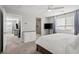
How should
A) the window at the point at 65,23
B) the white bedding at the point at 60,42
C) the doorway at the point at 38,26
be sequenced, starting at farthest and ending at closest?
the doorway at the point at 38,26, the window at the point at 65,23, the white bedding at the point at 60,42

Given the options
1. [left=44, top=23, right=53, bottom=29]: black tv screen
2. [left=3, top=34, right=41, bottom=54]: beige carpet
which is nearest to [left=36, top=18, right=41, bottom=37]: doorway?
[left=44, top=23, right=53, bottom=29]: black tv screen

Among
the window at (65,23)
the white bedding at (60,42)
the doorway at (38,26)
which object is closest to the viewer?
the white bedding at (60,42)

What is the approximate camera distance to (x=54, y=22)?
183 centimetres

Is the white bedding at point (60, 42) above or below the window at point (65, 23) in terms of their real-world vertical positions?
below

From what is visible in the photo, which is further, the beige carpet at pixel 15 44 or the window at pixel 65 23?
the beige carpet at pixel 15 44

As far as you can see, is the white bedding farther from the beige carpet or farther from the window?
the beige carpet

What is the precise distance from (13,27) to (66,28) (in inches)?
44.7

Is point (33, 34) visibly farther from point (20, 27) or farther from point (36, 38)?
point (20, 27)

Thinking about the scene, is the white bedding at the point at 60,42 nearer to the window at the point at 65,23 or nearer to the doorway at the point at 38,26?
the window at the point at 65,23

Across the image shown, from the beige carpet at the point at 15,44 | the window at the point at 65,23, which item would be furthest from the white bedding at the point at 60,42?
the beige carpet at the point at 15,44

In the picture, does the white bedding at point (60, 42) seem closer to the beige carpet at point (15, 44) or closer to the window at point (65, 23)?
the window at point (65, 23)

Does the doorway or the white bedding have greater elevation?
the doorway
